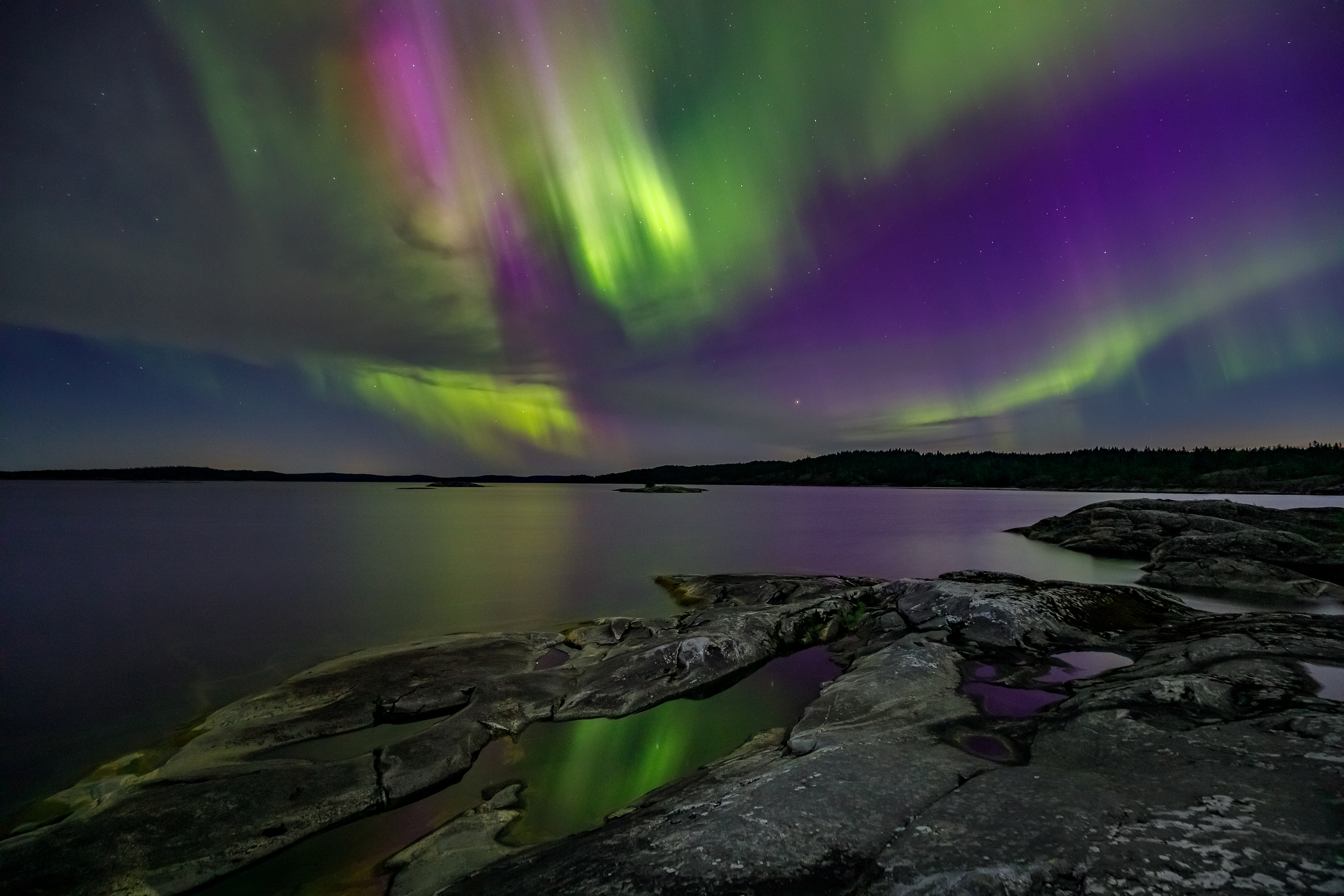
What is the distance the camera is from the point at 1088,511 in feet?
145

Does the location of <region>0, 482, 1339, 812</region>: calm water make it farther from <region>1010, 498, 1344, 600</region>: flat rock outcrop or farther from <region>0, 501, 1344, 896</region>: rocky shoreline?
<region>0, 501, 1344, 896</region>: rocky shoreline

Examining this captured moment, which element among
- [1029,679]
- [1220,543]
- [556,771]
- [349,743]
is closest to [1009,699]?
[1029,679]

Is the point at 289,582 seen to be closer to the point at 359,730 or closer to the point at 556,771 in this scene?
the point at 359,730

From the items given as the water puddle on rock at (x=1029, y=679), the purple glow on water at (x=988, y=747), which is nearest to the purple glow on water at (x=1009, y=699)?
the water puddle on rock at (x=1029, y=679)

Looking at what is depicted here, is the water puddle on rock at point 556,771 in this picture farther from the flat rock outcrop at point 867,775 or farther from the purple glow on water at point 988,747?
the purple glow on water at point 988,747

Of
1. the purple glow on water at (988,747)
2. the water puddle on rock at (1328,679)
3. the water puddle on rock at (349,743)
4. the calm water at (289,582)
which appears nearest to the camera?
the purple glow on water at (988,747)

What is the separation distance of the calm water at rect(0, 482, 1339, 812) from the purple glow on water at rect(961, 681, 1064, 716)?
522 inches

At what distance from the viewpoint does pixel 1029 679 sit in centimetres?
1162

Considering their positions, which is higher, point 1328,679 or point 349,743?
point 1328,679

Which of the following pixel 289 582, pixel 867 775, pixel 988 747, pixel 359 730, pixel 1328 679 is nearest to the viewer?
pixel 867 775

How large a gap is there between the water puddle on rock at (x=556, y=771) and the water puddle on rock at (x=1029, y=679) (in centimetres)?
341

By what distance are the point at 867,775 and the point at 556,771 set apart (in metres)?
5.57

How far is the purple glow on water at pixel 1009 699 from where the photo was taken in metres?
9.95

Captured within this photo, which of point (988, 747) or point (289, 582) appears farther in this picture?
point (289, 582)
